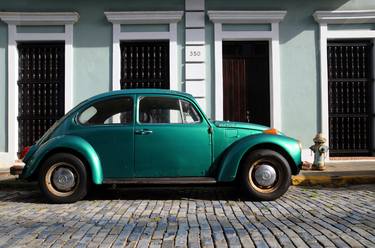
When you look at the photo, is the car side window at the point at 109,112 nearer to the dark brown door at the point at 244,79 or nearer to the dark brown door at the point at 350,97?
the dark brown door at the point at 244,79

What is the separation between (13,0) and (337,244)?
10.1 metres

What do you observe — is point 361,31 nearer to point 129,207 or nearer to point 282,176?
point 282,176

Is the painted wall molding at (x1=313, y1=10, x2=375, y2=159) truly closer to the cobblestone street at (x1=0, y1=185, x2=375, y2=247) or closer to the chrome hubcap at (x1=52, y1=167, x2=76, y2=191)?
the cobblestone street at (x1=0, y1=185, x2=375, y2=247)

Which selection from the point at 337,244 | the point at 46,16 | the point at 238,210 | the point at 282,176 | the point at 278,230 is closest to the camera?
the point at 337,244

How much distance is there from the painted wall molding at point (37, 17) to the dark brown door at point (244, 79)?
403 cm

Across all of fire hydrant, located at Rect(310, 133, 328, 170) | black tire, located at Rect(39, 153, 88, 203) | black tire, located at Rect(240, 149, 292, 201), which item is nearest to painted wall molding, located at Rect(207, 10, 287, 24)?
fire hydrant, located at Rect(310, 133, 328, 170)

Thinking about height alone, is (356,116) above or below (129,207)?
above

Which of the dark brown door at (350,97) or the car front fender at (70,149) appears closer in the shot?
the car front fender at (70,149)

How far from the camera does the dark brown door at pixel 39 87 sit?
11250 mm

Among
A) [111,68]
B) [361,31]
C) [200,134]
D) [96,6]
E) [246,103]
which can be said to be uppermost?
[96,6]

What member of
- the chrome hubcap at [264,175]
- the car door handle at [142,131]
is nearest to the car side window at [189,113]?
the car door handle at [142,131]

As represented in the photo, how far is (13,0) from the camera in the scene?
439 inches

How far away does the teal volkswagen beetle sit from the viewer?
6375 millimetres

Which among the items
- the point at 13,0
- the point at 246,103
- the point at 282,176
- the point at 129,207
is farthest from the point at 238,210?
the point at 13,0
